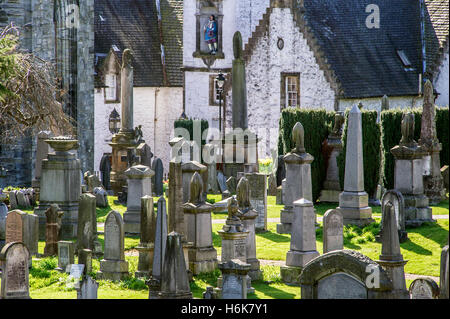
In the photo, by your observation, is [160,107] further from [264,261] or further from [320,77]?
[264,261]

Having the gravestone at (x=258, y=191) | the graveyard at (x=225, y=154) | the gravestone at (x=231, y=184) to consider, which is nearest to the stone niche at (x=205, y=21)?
the graveyard at (x=225, y=154)

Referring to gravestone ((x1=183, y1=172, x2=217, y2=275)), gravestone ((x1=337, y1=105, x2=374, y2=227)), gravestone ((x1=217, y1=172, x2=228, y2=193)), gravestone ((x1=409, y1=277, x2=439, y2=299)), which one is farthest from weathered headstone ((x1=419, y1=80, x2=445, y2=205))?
gravestone ((x1=409, y1=277, x2=439, y2=299))

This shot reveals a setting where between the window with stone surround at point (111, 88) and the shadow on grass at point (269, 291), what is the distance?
27749 millimetres

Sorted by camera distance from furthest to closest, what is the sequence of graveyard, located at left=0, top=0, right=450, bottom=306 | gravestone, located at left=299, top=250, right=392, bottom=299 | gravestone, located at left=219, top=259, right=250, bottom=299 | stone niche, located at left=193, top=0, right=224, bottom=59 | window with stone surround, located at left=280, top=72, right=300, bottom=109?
stone niche, located at left=193, top=0, right=224, bottom=59, window with stone surround, located at left=280, top=72, right=300, bottom=109, graveyard, located at left=0, top=0, right=450, bottom=306, gravestone, located at left=219, top=259, right=250, bottom=299, gravestone, located at left=299, top=250, right=392, bottom=299

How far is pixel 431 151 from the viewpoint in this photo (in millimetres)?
23859

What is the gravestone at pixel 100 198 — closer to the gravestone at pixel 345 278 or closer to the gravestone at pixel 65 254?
the gravestone at pixel 65 254

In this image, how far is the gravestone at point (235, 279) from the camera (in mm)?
13000

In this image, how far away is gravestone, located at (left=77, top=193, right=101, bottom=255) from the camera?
58.6 ft

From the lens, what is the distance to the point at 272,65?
132 ft

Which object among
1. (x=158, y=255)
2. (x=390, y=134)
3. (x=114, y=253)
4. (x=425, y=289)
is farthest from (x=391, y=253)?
(x=390, y=134)

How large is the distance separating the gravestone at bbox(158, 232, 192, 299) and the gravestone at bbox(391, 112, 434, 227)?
839 cm

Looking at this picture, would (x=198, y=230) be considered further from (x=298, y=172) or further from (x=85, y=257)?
(x=298, y=172)

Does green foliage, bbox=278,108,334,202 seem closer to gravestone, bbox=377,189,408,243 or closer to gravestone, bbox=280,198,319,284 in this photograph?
gravestone, bbox=377,189,408,243

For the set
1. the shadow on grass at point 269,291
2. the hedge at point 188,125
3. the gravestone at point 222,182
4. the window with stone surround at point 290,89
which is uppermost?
the window with stone surround at point 290,89
